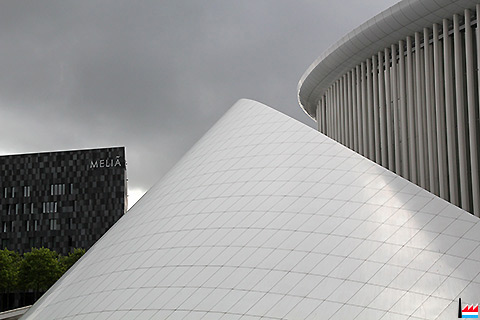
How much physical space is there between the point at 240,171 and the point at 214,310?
653 cm

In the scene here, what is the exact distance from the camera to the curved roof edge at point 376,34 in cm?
2906

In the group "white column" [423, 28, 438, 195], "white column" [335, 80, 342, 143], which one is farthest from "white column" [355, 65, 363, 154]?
"white column" [423, 28, 438, 195]

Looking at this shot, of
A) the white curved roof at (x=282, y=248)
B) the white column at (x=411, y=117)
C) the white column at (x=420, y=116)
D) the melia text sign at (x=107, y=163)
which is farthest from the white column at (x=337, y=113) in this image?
the melia text sign at (x=107, y=163)

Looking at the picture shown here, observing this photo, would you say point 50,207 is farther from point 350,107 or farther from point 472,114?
point 472,114

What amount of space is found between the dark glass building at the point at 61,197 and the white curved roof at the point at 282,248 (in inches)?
3311

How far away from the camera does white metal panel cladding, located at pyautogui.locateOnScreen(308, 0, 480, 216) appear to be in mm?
28062

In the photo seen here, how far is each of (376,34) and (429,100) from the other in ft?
17.1

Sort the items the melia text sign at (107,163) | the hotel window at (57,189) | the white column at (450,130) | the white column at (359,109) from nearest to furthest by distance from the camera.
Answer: the white column at (450,130), the white column at (359,109), the melia text sign at (107,163), the hotel window at (57,189)

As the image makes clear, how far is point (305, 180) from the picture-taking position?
72.0 feet

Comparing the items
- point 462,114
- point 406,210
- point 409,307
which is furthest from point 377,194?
point 462,114

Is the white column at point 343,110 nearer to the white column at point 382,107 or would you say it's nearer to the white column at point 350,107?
the white column at point 350,107

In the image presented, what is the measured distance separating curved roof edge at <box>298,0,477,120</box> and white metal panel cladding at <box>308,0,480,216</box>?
74 mm

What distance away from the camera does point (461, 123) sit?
28.2 m

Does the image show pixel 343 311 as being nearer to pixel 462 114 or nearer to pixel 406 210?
pixel 406 210
